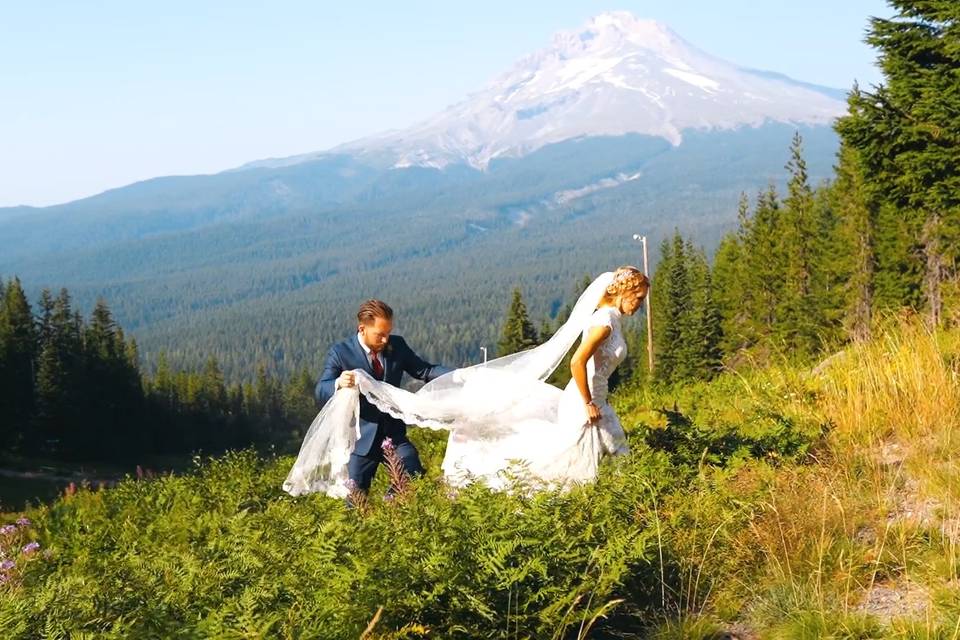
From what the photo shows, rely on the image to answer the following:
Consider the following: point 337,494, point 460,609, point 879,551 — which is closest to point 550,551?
point 460,609

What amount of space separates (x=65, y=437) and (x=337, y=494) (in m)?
69.1

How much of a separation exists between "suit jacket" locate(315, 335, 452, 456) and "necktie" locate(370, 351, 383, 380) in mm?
35

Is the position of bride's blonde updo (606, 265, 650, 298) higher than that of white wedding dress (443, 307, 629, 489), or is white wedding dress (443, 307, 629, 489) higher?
bride's blonde updo (606, 265, 650, 298)

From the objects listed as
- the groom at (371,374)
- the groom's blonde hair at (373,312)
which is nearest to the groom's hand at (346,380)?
the groom at (371,374)

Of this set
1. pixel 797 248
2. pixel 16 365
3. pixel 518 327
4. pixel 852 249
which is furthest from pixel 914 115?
pixel 16 365

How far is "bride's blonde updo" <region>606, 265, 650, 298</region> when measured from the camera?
6.85 m

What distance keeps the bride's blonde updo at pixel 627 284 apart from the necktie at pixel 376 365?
6.71 feet

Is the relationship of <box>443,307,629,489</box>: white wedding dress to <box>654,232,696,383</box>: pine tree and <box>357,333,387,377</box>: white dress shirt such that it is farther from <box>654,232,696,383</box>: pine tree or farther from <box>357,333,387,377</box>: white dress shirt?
<box>654,232,696,383</box>: pine tree

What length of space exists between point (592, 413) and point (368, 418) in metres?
2.06

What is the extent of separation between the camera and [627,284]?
6855mm

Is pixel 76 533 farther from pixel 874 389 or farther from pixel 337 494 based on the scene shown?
pixel 874 389

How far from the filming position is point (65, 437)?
226 ft

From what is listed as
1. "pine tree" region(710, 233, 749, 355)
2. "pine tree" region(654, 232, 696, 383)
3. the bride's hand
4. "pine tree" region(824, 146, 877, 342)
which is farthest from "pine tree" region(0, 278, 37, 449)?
the bride's hand

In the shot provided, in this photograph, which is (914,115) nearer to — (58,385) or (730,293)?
(730,293)
